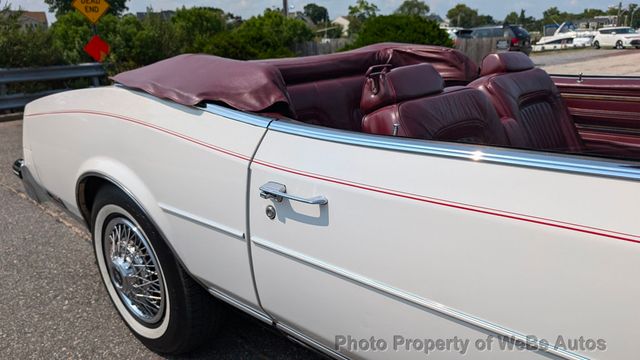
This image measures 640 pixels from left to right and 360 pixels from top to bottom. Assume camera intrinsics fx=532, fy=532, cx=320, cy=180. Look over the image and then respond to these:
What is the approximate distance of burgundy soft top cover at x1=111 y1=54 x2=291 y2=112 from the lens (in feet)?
6.86

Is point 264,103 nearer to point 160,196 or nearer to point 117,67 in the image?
point 160,196

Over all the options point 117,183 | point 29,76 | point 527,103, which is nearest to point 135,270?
point 117,183

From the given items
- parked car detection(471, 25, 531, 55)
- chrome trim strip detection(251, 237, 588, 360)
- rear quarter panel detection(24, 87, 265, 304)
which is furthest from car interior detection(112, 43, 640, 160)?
parked car detection(471, 25, 531, 55)

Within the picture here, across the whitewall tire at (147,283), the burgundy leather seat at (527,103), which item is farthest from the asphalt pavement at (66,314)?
the burgundy leather seat at (527,103)

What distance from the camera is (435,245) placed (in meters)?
1.40

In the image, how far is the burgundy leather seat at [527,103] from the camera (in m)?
2.87

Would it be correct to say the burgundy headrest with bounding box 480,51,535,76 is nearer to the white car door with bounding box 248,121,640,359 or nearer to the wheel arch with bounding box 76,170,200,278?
the white car door with bounding box 248,121,640,359

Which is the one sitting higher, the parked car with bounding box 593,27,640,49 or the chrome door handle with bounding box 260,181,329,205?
the parked car with bounding box 593,27,640,49

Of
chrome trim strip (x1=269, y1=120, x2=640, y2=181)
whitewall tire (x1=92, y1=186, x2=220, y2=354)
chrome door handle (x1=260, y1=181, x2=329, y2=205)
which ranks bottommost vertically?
whitewall tire (x1=92, y1=186, x2=220, y2=354)

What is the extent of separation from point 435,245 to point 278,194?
561 millimetres

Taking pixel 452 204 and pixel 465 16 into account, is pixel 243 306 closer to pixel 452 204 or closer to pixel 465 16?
pixel 452 204

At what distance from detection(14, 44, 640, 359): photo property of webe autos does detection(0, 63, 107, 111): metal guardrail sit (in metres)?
7.08

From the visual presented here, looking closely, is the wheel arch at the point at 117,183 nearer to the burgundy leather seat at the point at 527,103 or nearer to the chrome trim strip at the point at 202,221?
the chrome trim strip at the point at 202,221

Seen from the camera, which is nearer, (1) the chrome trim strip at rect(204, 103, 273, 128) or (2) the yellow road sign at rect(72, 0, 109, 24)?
(1) the chrome trim strip at rect(204, 103, 273, 128)
